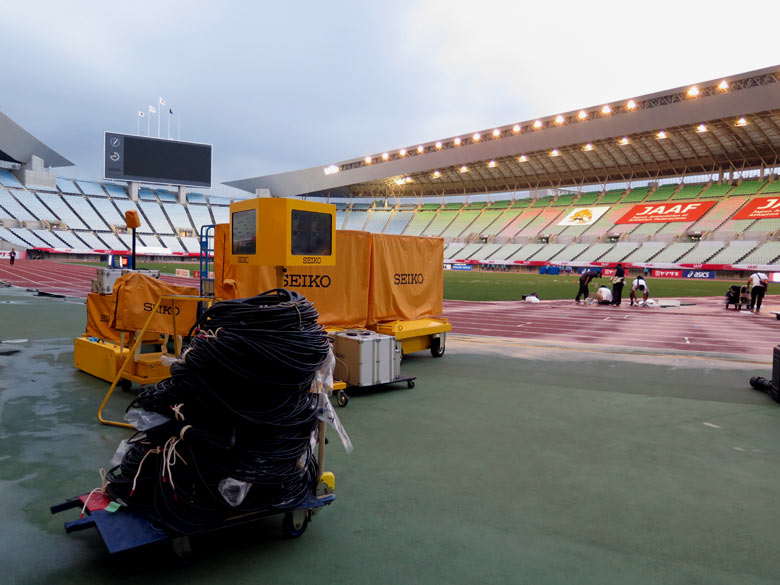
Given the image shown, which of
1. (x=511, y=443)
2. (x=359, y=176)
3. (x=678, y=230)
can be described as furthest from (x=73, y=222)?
(x=511, y=443)

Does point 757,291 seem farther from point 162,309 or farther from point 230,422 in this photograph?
point 230,422

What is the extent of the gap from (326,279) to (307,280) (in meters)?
0.36

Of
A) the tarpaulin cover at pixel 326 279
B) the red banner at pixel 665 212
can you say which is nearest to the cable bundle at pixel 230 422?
the tarpaulin cover at pixel 326 279

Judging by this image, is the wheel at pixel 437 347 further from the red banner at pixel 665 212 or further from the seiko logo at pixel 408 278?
the red banner at pixel 665 212

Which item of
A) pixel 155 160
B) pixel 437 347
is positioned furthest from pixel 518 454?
pixel 155 160

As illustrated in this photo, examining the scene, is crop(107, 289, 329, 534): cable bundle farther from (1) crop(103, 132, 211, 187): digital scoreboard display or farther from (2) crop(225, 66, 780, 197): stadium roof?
(1) crop(103, 132, 211, 187): digital scoreboard display

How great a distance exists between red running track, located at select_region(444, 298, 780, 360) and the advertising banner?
40.8 metres

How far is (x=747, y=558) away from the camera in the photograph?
3.06 meters

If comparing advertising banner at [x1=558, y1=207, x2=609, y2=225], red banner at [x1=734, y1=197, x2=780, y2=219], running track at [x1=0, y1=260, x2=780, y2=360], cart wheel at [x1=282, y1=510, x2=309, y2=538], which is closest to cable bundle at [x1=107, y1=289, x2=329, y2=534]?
cart wheel at [x1=282, y1=510, x2=309, y2=538]

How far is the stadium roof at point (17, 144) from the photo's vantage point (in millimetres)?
62688

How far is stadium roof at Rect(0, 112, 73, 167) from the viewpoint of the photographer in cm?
6269

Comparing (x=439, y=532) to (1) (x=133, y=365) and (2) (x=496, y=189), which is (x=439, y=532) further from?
(2) (x=496, y=189)

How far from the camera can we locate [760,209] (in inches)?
1941

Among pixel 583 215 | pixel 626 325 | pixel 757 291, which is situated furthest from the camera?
pixel 583 215
